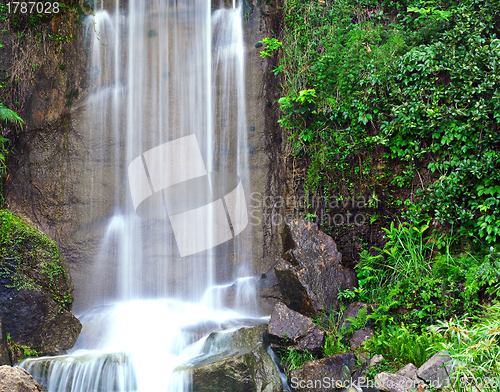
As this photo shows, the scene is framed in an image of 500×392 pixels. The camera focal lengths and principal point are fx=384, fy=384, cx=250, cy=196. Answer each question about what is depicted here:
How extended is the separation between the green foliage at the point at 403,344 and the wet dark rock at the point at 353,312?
0.36m

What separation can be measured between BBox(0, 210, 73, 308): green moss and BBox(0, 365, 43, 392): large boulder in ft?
7.83

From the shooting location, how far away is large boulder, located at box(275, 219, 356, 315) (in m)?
5.52

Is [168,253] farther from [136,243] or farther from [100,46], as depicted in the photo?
[100,46]

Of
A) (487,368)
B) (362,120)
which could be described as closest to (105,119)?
(362,120)

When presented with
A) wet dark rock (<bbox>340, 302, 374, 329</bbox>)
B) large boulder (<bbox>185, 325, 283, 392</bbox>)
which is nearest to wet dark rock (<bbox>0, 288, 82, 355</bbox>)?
large boulder (<bbox>185, 325, 283, 392</bbox>)

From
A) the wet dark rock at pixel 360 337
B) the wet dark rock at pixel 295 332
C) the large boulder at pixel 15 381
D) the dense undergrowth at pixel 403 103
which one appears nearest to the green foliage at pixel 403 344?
the wet dark rock at pixel 360 337

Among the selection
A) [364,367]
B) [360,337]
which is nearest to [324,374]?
[364,367]

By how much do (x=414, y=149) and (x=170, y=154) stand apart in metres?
4.89

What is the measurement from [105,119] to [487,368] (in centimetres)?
789

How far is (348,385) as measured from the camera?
4527mm

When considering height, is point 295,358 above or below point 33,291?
below

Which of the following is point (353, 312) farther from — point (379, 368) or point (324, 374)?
point (324, 374)

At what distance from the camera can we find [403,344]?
4.51 m

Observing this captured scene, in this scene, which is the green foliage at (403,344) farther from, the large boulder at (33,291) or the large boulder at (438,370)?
the large boulder at (33,291)
